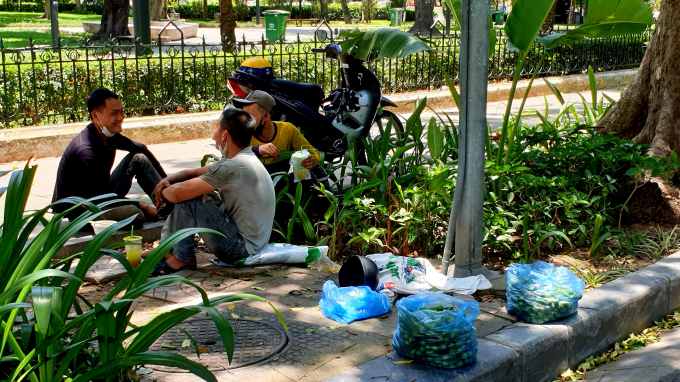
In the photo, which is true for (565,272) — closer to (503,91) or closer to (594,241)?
(594,241)

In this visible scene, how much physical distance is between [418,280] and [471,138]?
3.09 feet

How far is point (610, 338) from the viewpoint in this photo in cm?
427

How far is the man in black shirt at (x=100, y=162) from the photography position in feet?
17.9

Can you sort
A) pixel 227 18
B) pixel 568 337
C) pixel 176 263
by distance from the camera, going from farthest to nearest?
pixel 227 18 < pixel 176 263 < pixel 568 337

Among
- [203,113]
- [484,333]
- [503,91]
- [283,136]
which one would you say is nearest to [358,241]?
[283,136]

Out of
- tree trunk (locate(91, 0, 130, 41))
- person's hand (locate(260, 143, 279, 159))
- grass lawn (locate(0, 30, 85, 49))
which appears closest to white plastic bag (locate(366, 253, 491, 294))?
person's hand (locate(260, 143, 279, 159))

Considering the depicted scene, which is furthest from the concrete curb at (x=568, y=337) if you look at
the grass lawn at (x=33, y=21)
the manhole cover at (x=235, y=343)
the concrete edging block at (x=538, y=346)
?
the grass lawn at (x=33, y=21)

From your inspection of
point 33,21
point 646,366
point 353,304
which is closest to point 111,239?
point 353,304

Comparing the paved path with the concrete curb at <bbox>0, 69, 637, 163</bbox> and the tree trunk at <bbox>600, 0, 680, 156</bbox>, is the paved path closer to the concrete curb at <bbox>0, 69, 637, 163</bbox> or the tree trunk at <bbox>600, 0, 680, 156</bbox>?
the tree trunk at <bbox>600, 0, 680, 156</bbox>

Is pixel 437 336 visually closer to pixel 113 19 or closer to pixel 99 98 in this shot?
pixel 99 98

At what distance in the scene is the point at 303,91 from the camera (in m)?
6.72

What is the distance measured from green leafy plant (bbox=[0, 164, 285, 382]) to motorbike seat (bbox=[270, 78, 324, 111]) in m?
3.66

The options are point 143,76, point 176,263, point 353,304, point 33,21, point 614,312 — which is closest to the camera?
point 353,304

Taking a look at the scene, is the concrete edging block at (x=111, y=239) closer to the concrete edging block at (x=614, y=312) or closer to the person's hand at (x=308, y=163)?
the person's hand at (x=308, y=163)
